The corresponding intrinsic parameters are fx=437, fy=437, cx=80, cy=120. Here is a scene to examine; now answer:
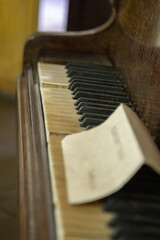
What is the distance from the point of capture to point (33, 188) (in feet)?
3.48

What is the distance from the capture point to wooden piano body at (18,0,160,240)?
100 cm

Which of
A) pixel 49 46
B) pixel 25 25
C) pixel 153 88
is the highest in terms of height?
pixel 153 88

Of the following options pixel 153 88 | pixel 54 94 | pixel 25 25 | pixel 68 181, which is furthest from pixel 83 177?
pixel 25 25

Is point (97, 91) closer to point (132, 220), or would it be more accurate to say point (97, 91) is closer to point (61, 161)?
point (61, 161)

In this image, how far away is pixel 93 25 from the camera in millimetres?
2441

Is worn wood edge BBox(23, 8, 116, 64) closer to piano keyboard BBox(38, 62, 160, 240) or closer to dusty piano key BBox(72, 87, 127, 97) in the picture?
piano keyboard BBox(38, 62, 160, 240)

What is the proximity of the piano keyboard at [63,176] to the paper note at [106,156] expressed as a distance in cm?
3

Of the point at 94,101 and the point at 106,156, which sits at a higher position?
the point at 106,156

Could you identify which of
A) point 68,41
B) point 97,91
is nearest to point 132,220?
point 97,91

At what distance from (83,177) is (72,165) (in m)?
0.06

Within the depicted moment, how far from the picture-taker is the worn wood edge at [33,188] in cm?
92

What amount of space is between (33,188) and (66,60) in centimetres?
104

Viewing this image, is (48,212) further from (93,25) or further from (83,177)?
(93,25)

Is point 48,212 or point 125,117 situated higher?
point 125,117
